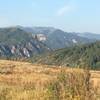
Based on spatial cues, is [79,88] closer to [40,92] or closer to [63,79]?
[63,79]

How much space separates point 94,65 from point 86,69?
5917 inches

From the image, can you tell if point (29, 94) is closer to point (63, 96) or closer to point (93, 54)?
point (63, 96)

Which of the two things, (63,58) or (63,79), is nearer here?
(63,79)

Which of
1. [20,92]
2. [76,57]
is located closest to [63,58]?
[76,57]

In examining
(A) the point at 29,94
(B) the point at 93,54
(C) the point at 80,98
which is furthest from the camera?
(B) the point at 93,54

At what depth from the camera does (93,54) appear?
180m

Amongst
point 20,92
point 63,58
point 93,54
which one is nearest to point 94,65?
point 93,54

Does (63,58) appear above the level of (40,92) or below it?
below

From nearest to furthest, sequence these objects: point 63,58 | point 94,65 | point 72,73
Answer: point 72,73 < point 94,65 < point 63,58

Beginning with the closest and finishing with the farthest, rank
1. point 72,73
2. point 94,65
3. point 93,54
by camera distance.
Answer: point 72,73, point 94,65, point 93,54

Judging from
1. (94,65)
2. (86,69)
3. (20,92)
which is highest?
(86,69)

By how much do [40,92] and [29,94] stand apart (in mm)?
426

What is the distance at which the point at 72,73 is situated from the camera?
13.8 meters

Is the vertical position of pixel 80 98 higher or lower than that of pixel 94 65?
higher
